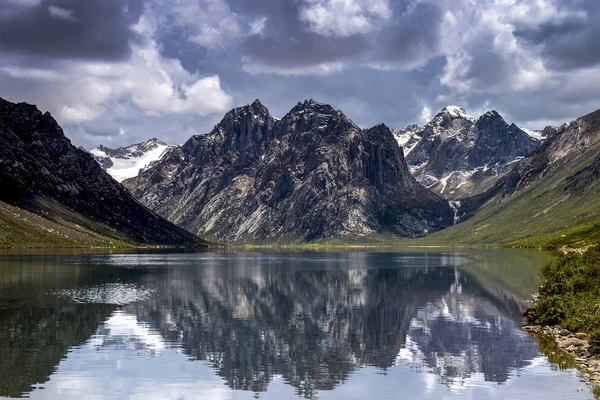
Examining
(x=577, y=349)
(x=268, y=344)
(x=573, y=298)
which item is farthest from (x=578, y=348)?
(x=268, y=344)

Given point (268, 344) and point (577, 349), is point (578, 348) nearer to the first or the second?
point (577, 349)

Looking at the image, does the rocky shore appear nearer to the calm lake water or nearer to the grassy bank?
the grassy bank

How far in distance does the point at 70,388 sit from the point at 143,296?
68.1m

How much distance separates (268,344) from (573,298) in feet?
119

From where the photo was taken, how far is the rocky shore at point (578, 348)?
183 ft

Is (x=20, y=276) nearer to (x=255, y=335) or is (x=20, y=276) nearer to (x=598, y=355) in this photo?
(x=255, y=335)

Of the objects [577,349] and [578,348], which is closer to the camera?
[577,349]

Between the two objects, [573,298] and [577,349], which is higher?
[573,298]

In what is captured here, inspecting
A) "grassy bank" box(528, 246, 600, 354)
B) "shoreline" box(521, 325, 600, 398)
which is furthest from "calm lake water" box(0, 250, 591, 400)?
"grassy bank" box(528, 246, 600, 354)

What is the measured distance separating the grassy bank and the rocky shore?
89 centimetres

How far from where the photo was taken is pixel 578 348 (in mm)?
66438

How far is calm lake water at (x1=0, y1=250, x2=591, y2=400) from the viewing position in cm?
5447

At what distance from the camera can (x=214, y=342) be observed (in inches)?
2960

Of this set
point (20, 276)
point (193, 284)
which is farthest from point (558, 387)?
point (20, 276)
